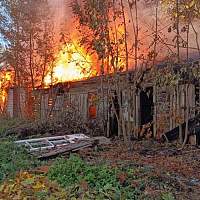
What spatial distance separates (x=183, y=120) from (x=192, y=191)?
7505 millimetres

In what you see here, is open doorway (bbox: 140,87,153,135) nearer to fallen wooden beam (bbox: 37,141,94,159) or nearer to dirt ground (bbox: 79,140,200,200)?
dirt ground (bbox: 79,140,200,200)

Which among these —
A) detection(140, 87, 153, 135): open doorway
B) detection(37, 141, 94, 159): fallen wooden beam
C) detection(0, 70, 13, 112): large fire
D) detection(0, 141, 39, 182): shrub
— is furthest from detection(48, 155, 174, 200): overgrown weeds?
detection(0, 70, 13, 112): large fire

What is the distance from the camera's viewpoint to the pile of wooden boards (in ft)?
38.2

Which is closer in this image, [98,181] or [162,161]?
[98,181]

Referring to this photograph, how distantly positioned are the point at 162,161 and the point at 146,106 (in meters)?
7.44

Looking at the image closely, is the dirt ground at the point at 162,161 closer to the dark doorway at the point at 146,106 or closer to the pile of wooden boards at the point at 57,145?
the pile of wooden boards at the point at 57,145

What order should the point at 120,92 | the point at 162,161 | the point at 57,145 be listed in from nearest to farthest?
1. the point at 162,161
2. the point at 57,145
3. the point at 120,92

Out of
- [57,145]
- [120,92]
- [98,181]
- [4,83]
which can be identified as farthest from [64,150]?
[4,83]

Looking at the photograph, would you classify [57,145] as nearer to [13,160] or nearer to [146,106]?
[13,160]

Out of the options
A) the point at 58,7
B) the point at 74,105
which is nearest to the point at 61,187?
the point at 74,105

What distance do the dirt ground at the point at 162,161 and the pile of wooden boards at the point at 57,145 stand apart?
360 mm

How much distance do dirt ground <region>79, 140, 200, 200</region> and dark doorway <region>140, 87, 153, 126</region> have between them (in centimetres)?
246

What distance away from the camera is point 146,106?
17.2 m

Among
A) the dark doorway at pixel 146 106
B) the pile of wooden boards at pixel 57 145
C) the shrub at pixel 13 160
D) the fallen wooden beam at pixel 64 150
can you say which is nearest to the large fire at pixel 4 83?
the dark doorway at pixel 146 106
